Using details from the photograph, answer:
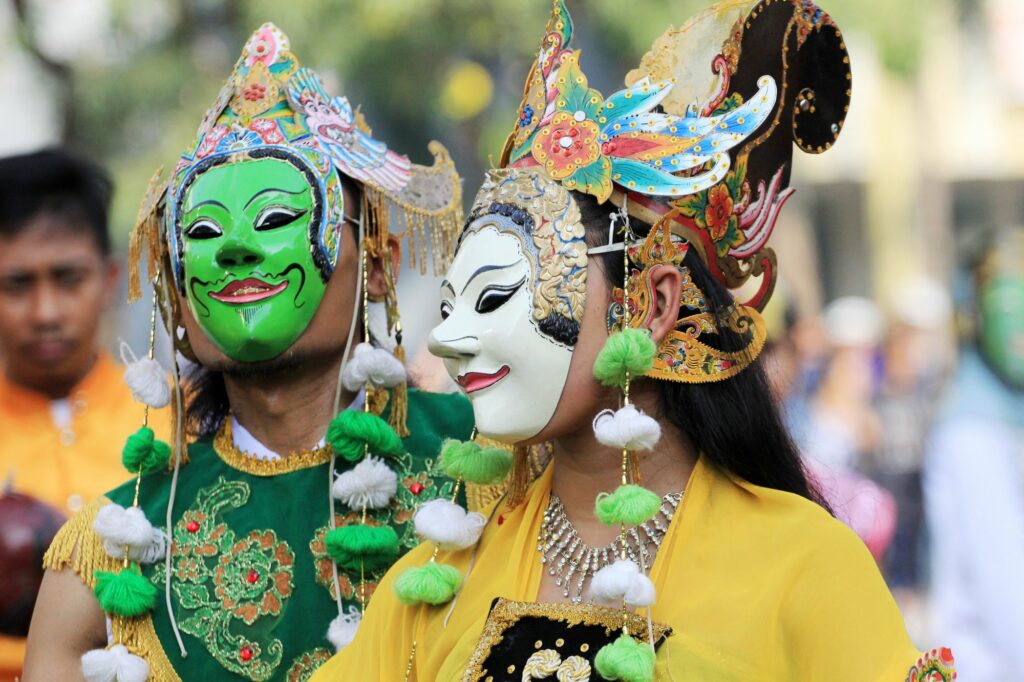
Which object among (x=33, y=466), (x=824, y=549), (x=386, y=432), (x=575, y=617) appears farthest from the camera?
(x=33, y=466)

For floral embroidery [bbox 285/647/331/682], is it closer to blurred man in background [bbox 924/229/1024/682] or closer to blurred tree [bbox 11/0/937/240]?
blurred man in background [bbox 924/229/1024/682]

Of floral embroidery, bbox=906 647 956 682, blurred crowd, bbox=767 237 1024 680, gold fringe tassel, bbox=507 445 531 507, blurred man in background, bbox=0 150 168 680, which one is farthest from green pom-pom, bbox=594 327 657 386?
blurred man in background, bbox=0 150 168 680

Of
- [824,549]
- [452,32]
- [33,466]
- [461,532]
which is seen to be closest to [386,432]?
[461,532]

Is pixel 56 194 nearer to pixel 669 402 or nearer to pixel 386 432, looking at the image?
pixel 386 432

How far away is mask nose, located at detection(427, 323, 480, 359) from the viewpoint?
2646 millimetres

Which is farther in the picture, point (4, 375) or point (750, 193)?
point (4, 375)

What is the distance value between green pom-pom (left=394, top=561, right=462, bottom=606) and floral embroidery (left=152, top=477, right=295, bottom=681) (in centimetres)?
74

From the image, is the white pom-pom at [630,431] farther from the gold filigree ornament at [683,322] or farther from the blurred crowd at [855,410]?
the blurred crowd at [855,410]

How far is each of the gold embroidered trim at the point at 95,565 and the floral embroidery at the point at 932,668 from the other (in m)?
1.76

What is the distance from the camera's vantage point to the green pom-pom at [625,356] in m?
2.56

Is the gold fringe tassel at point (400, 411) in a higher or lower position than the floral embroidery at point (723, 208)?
lower

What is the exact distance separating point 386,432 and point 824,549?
1.35 m

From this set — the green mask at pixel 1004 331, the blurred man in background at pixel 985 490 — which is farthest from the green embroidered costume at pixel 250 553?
the green mask at pixel 1004 331

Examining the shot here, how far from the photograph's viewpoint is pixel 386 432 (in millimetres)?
3529
